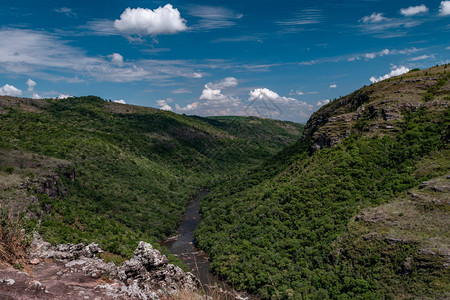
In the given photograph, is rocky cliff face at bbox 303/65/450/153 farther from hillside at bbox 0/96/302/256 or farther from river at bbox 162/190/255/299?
hillside at bbox 0/96/302/256

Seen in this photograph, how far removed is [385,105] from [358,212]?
29.1 m

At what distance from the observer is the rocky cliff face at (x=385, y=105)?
2319 inches

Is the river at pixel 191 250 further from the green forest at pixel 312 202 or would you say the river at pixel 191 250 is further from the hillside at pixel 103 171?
the hillside at pixel 103 171

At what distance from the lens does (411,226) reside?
125 ft

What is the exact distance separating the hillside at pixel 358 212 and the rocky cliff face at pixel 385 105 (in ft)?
0.86

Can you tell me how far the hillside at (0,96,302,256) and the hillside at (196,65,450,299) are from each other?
20.6 m

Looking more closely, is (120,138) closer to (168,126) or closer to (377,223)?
(168,126)

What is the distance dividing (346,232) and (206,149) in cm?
13330

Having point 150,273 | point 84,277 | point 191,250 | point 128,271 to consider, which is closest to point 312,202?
point 191,250

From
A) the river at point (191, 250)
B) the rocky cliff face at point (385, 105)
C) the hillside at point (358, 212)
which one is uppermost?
the rocky cliff face at point (385, 105)

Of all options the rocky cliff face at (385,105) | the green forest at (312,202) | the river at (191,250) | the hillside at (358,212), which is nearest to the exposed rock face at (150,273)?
the green forest at (312,202)

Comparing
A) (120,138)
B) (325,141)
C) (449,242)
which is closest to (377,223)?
(449,242)

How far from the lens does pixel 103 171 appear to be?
8688 centimetres

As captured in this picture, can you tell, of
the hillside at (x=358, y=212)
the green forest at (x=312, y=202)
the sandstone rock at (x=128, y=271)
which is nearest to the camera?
the sandstone rock at (x=128, y=271)
